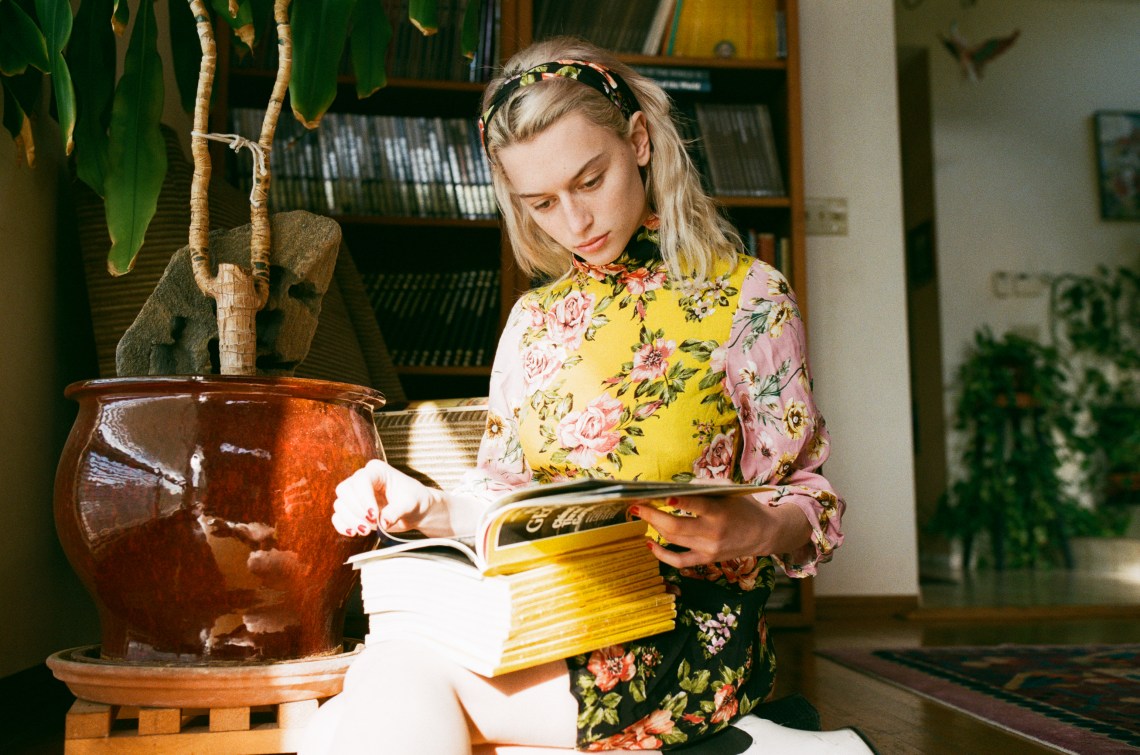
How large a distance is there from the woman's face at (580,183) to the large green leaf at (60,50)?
53cm

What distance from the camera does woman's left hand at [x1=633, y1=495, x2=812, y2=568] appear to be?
0.66 metres

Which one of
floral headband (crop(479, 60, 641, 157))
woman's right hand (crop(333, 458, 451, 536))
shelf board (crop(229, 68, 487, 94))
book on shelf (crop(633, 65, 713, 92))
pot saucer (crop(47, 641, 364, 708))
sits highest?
book on shelf (crop(633, 65, 713, 92))

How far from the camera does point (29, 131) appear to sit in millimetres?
1271

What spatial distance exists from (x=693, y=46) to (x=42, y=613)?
2074mm

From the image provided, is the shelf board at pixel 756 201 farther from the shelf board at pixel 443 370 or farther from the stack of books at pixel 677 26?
the shelf board at pixel 443 370

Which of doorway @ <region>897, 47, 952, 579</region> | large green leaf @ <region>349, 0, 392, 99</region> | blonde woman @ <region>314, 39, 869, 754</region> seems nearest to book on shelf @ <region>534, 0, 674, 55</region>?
large green leaf @ <region>349, 0, 392, 99</region>

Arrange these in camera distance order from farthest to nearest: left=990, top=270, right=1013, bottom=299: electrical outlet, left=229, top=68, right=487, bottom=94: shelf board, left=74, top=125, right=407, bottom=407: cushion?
1. left=990, top=270, right=1013, bottom=299: electrical outlet
2. left=229, top=68, right=487, bottom=94: shelf board
3. left=74, top=125, right=407, bottom=407: cushion

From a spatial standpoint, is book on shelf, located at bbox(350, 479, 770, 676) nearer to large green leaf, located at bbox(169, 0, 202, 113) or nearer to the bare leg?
the bare leg

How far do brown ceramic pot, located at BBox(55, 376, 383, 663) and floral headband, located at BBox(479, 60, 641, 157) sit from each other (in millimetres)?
386

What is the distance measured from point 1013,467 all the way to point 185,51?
13.5ft

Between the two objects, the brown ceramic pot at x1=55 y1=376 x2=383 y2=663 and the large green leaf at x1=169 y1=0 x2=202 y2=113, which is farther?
the large green leaf at x1=169 y1=0 x2=202 y2=113

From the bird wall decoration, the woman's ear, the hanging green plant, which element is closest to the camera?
the woman's ear

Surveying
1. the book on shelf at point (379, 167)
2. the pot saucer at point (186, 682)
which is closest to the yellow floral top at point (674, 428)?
the pot saucer at point (186, 682)

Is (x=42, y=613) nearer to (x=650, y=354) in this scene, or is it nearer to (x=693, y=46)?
(x=650, y=354)
